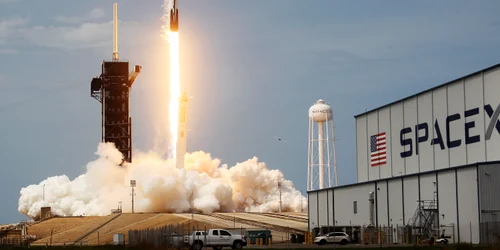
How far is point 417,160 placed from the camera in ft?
261

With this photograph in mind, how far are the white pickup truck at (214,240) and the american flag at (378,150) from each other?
82.7ft

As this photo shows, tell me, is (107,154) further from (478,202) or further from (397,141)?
(478,202)

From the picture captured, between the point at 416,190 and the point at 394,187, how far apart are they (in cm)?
368

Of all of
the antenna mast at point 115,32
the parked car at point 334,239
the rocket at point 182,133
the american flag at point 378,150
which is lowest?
the parked car at point 334,239

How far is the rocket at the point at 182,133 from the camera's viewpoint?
126875 mm

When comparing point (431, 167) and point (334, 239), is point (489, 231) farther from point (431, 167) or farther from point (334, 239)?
point (431, 167)

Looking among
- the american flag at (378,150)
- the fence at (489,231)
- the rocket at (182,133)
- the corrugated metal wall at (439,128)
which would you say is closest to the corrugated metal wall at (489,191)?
the fence at (489,231)

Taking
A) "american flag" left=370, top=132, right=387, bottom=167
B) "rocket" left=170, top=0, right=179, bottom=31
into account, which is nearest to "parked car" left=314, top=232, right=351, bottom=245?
"american flag" left=370, top=132, right=387, bottom=167

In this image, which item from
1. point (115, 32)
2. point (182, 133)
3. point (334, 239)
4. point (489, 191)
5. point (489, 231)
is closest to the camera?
point (489, 231)

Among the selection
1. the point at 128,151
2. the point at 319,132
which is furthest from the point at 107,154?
the point at 319,132

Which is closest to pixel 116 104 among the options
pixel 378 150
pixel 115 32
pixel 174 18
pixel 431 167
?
pixel 115 32

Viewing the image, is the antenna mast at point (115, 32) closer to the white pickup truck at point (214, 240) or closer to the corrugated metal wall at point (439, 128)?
the corrugated metal wall at point (439, 128)

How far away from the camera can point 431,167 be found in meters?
77.3

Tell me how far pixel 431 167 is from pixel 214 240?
74.2 feet
